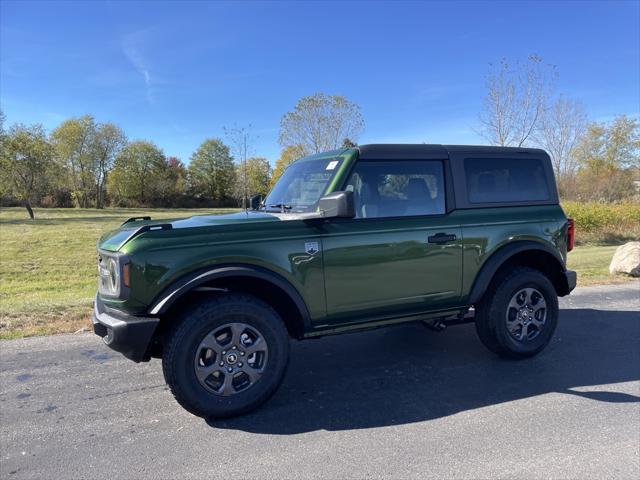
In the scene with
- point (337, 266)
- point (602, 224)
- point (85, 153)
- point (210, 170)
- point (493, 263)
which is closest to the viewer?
point (337, 266)

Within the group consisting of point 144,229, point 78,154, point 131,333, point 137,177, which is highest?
point 78,154

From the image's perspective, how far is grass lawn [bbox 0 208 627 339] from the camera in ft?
20.3

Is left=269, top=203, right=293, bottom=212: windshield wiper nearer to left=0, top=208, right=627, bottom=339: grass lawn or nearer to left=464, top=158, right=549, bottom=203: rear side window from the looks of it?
left=464, top=158, right=549, bottom=203: rear side window

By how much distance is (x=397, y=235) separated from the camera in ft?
12.9

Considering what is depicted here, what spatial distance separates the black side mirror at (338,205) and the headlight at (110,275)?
146 cm

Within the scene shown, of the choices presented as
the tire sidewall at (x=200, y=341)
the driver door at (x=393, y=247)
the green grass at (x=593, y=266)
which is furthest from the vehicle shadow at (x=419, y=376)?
the green grass at (x=593, y=266)

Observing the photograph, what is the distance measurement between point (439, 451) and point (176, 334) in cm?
192

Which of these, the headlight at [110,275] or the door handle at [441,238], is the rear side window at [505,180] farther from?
the headlight at [110,275]

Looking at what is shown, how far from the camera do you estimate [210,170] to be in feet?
230

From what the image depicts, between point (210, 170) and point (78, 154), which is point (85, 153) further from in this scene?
point (210, 170)

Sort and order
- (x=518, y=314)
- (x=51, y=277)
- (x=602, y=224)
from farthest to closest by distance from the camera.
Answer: (x=602, y=224) < (x=51, y=277) < (x=518, y=314)

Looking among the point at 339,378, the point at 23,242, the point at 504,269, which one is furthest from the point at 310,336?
the point at 23,242

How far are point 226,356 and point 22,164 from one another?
131 feet

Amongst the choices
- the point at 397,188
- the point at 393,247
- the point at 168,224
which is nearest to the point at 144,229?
the point at 168,224
